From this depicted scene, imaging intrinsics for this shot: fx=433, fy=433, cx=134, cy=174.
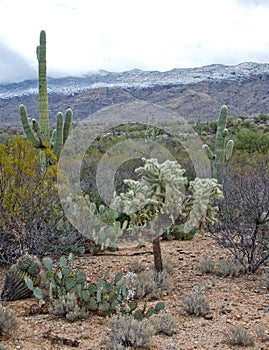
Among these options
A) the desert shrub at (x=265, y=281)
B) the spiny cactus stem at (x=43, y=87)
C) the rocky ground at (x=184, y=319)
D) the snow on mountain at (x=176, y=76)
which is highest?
the snow on mountain at (x=176, y=76)

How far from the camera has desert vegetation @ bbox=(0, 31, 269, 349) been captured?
481 cm

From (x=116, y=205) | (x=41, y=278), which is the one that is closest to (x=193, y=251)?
(x=116, y=205)

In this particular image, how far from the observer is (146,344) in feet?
14.5

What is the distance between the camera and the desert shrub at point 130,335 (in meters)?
4.36

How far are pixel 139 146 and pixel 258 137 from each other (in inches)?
677

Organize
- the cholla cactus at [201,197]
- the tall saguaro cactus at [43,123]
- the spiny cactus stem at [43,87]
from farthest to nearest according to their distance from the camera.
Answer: the spiny cactus stem at [43,87] < the tall saguaro cactus at [43,123] < the cholla cactus at [201,197]

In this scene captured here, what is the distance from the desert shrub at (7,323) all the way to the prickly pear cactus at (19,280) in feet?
3.32

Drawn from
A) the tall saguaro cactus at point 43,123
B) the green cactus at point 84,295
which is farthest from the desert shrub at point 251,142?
the green cactus at point 84,295

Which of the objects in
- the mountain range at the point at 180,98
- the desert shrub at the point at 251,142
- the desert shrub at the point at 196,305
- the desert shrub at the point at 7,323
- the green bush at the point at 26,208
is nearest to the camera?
the desert shrub at the point at 7,323

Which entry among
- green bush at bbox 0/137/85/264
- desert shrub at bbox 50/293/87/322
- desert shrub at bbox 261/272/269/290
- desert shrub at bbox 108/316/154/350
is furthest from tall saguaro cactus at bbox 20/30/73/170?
desert shrub at bbox 108/316/154/350

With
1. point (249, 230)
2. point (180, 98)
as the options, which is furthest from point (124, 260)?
point (180, 98)

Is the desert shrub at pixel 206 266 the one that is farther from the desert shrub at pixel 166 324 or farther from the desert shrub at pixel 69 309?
the desert shrub at pixel 69 309

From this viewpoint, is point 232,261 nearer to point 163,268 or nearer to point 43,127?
point 163,268

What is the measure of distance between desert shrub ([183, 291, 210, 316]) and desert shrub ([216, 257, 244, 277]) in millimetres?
1371
